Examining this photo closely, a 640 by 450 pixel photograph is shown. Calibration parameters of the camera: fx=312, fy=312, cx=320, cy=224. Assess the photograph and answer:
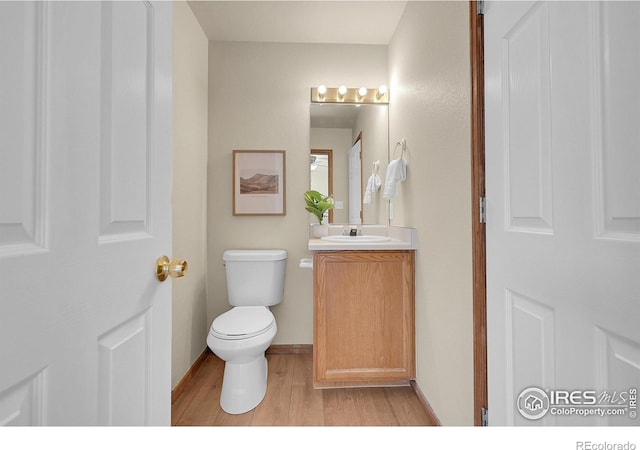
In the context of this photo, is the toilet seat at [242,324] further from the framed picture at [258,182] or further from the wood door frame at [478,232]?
the wood door frame at [478,232]

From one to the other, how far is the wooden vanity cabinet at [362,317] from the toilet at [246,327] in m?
0.34

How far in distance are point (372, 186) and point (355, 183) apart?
15 cm

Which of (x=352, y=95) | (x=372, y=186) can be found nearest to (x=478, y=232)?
(x=372, y=186)

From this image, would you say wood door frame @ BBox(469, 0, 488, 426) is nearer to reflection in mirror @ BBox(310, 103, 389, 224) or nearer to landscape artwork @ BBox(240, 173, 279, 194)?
reflection in mirror @ BBox(310, 103, 389, 224)

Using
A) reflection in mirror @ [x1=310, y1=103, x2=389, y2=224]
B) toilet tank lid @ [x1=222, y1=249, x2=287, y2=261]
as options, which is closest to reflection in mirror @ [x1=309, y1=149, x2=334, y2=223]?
reflection in mirror @ [x1=310, y1=103, x2=389, y2=224]

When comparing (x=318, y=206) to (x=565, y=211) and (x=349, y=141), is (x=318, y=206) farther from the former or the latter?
(x=565, y=211)

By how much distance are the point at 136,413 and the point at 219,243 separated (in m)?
1.92

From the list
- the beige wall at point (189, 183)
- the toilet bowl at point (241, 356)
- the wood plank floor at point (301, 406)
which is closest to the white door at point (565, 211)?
the wood plank floor at point (301, 406)

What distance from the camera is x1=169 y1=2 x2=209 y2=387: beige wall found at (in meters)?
1.95

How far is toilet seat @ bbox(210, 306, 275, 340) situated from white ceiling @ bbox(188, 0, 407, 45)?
6.75ft

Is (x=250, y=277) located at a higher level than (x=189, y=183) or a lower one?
lower

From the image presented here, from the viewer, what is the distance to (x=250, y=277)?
229cm

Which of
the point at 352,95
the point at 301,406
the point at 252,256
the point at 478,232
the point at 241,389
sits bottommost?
the point at 301,406

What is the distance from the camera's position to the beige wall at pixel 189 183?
1.95m
